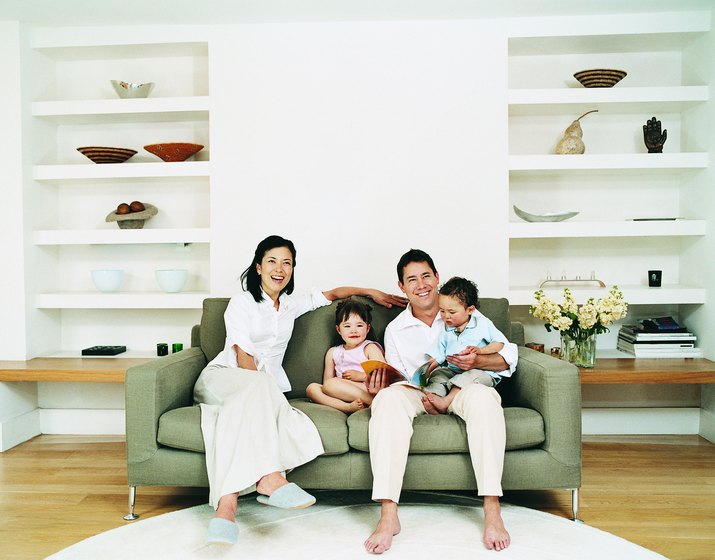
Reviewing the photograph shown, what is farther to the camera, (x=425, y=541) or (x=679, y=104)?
(x=679, y=104)

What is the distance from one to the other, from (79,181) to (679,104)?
3687 mm

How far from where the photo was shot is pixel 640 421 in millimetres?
4078

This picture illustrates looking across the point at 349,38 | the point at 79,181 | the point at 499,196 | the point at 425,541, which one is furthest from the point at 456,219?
the point at 79,181

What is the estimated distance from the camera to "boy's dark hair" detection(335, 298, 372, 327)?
3174mm

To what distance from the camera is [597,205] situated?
13.8ft

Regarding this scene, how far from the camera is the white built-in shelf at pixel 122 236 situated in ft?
13.1

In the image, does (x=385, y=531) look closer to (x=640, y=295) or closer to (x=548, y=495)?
(x=548, y=495)

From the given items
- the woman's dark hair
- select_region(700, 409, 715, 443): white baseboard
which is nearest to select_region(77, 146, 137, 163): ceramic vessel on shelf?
the woman's dark hair

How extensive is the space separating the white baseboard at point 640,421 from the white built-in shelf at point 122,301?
242 cm

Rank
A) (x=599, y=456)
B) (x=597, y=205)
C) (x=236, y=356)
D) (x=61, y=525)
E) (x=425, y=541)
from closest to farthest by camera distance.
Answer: (x=425, y=541) → (x=61, y=525) → (x=236, y=356) → (x=599, y=456) → (x=597, y=205)

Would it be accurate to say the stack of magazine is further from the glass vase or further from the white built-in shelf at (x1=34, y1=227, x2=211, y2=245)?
the white built-in shelf at (x1=34, y1=227, x2=211, y2=245)

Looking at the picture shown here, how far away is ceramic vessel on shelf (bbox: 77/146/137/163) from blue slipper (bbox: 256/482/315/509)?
2.45 meters

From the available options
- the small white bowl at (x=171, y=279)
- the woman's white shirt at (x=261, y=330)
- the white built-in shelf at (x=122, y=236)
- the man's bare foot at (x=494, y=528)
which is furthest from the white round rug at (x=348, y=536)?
the white built-in shelf at (x=122, y=236)

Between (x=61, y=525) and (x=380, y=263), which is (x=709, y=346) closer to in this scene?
(x=380, y=263)
